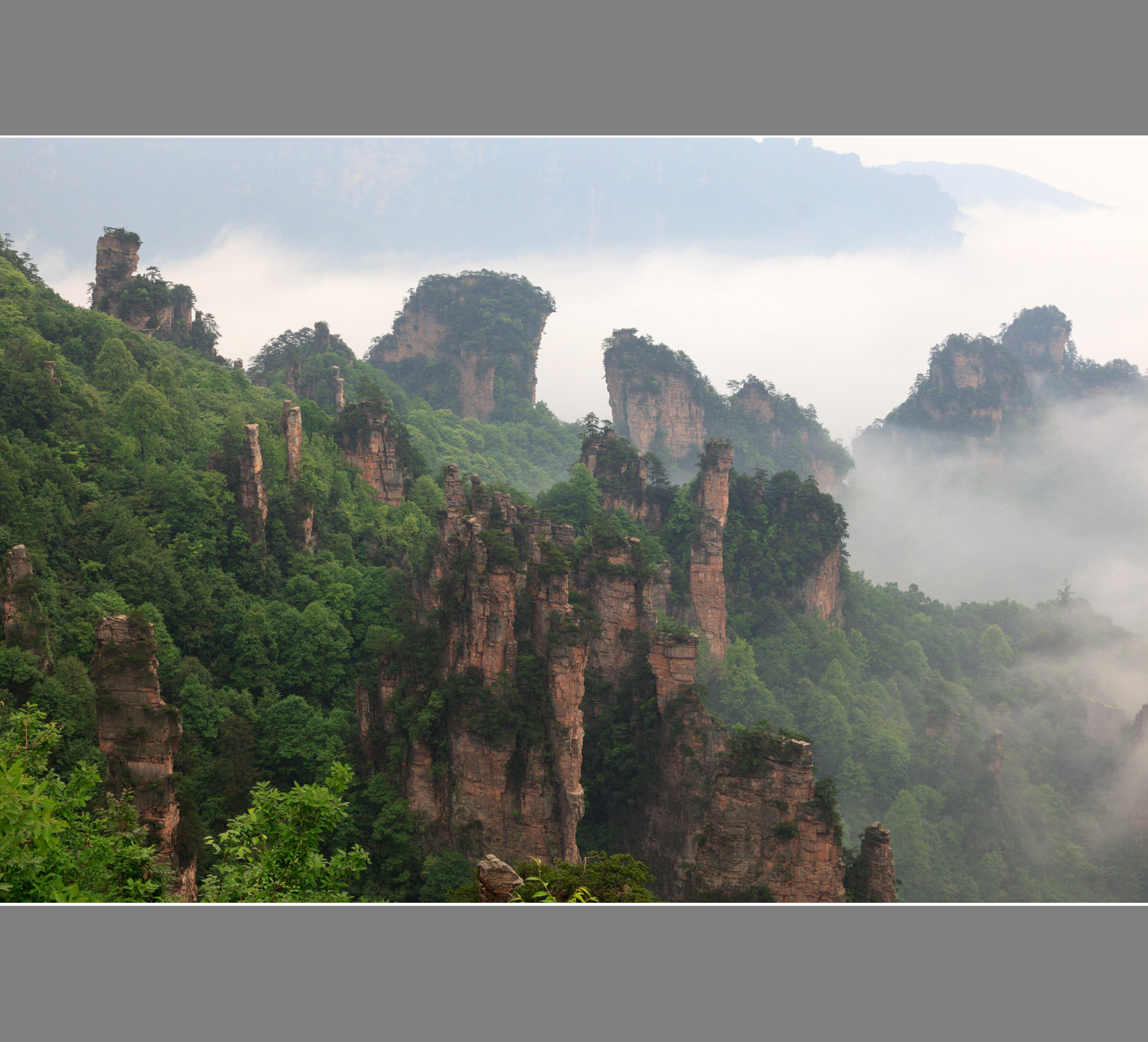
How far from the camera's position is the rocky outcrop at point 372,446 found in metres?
46.5

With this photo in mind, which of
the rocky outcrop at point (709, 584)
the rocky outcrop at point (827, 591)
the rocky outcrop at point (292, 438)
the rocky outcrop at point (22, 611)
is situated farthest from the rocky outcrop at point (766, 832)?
the rocky outcrop at point (827, 591)

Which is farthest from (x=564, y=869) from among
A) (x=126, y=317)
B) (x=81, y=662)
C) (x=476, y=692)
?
(x=126, y=317)

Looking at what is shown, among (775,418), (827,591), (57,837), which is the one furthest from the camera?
(775,418)

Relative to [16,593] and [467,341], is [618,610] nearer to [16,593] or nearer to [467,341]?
[16,593]

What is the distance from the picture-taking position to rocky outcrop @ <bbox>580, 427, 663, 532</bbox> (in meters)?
51.8

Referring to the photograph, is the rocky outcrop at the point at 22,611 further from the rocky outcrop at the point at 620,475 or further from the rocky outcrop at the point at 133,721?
the rocky outcrop at the point at 620,475

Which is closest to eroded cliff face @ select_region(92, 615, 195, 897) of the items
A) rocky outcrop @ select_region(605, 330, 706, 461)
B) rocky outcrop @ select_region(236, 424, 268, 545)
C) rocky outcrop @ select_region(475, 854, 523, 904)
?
rocky outcrop @ select_region(475, 854, 523, 904)

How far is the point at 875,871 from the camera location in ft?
91.3

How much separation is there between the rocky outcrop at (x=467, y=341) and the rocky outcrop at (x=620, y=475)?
1395 inches

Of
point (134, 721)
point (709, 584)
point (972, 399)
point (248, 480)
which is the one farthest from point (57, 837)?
point (972, 399)

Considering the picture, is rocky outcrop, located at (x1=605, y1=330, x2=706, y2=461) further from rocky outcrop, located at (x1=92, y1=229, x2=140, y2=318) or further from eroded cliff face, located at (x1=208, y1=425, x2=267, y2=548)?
eroded cliff face, located at (x1=208, y1=425, x2=267, y2=548)

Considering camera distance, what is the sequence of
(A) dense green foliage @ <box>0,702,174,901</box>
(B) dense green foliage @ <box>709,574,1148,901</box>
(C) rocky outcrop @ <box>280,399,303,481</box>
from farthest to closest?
(B) dense green foliage @ <box>709,574,1148,901</box> < (C) rocky outcrop @ <box>280,399,303,481</box> < (A) dense green foliage @ <box>0,702,174,901</box>

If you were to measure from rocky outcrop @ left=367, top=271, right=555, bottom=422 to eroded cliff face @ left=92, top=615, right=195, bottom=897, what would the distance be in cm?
6160

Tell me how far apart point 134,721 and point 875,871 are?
19677mm
